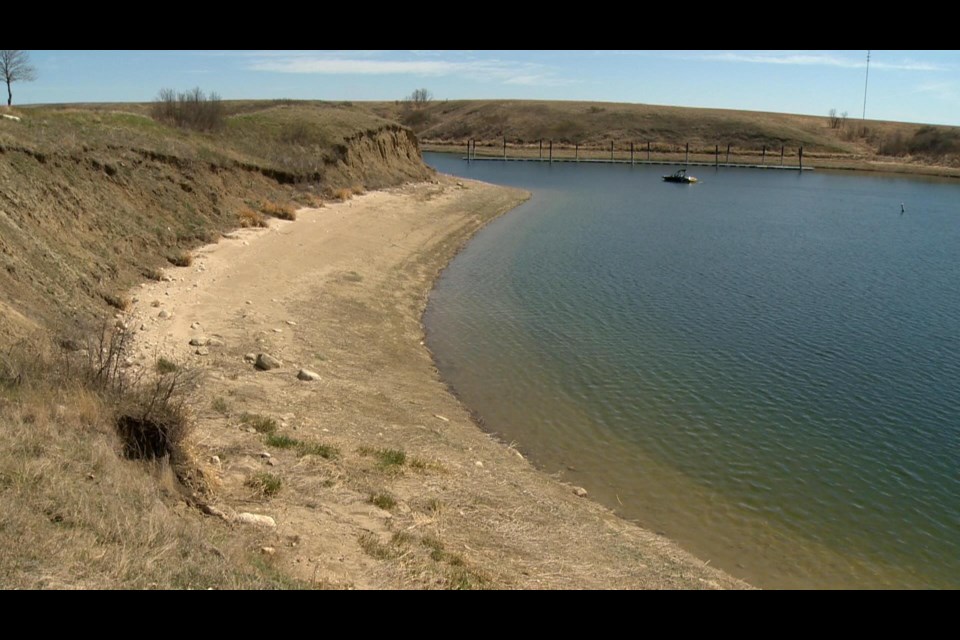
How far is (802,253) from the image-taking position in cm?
3222

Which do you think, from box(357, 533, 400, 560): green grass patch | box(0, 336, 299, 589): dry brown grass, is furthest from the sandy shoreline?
box(0, 336, 299, 589): dry brown grass

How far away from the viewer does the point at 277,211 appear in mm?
29219

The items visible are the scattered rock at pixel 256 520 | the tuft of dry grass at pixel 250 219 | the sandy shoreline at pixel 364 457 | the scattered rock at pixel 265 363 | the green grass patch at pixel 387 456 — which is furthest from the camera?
the tuft of dry grass at pixel 250 219

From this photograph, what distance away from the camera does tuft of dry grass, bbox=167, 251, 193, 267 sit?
20000 millimetres

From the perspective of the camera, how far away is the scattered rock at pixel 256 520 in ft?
25.3

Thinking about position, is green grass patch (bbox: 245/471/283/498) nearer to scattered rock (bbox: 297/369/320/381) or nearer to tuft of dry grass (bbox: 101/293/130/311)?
scattered rock (bbox: 297/369/320/381)

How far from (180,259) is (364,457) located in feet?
39.2

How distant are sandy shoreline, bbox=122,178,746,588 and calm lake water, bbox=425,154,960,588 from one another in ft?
3.23

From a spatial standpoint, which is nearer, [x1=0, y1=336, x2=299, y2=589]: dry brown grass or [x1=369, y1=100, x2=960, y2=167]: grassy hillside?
[x1=0, y1=336, x2=299, y2=589]: dry brown grass

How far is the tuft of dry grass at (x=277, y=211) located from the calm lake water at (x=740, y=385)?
692 cm

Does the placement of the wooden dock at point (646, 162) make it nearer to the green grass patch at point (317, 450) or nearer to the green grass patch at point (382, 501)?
the green grass patch at point (317, 450)

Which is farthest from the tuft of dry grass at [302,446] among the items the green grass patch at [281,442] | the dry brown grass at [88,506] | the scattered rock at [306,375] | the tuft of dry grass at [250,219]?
the tuft of dry grass at [250,219]

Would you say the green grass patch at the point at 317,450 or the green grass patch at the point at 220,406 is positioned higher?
the green grass patch at the point at 220,406
